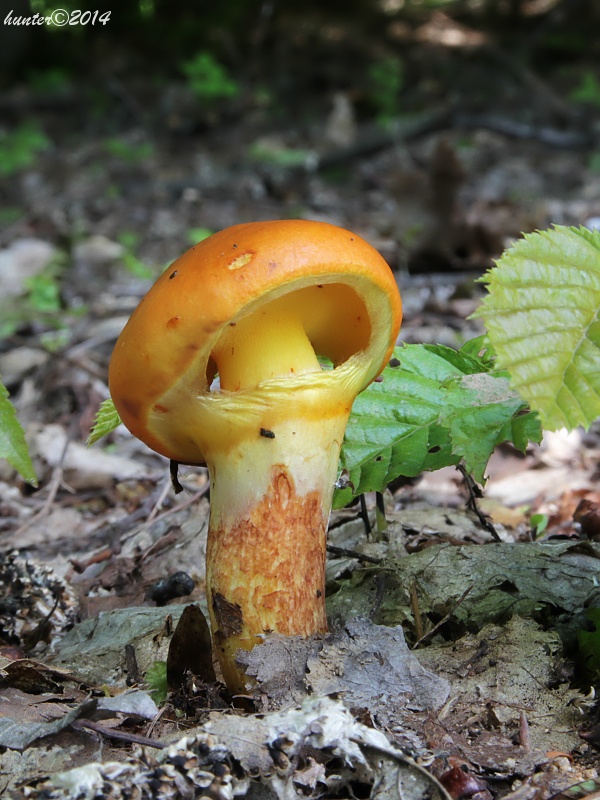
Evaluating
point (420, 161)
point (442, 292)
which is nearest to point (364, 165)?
point (420, 161)

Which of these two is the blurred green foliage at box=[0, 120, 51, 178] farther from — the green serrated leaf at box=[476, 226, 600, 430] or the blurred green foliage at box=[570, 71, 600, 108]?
the green serrated leaf at box=[476, 226, 600, 430]

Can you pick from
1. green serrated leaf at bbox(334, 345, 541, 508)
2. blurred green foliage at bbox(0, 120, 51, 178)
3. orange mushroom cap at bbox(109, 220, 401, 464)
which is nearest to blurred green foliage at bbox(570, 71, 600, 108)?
blurred green foliage at bbox(0, 120, 51, 178)

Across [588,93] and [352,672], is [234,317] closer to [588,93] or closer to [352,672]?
[352,672]

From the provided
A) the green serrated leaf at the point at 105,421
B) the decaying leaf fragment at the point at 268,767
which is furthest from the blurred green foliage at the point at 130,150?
the decaying leaf fragment at the point at 268,767

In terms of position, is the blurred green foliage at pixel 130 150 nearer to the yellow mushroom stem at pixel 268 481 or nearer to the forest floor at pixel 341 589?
the forest floor at pixel 341 589

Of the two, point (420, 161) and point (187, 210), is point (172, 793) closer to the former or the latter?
point (187, 210)
